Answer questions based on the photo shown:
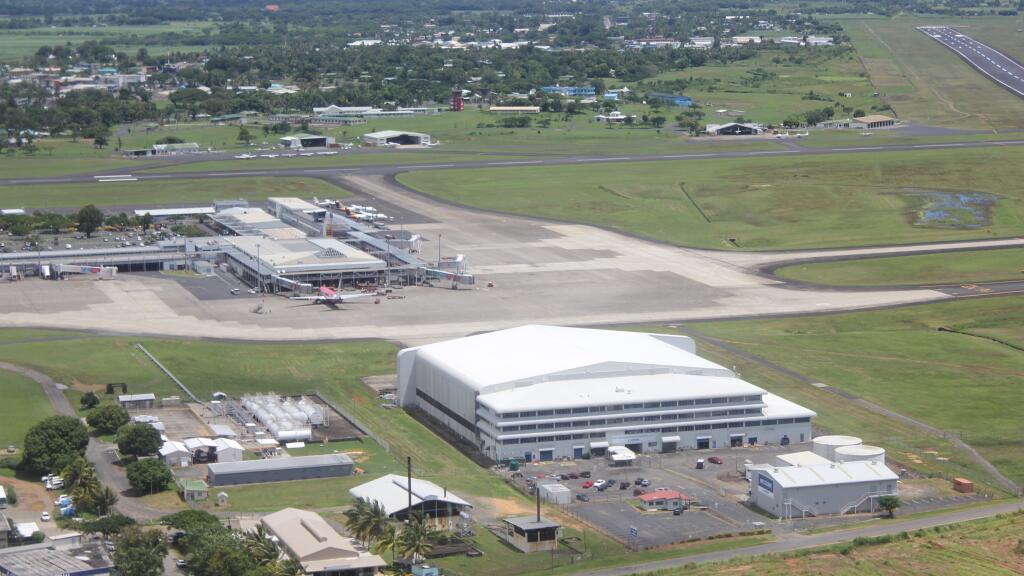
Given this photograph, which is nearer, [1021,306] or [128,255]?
[1021,306]

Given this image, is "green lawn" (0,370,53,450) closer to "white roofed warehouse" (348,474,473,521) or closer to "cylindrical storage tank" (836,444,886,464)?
"white roofed warehouse" (348,474,473,521)

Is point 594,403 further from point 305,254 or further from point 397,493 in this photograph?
point 305,254

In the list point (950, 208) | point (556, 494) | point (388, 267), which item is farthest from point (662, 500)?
point (950, 208)

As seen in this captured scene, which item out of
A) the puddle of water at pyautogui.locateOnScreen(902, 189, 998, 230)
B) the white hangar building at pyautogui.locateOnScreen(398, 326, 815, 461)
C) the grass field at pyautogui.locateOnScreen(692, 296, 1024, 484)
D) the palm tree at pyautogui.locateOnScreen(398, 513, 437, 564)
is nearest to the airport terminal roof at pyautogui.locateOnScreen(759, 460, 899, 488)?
the grass field at pyautogui.locateOnScreen(692, 296, 1024, 484)

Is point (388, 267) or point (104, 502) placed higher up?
point (104, 502)

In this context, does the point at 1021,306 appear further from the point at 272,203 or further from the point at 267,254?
the point at 272,203

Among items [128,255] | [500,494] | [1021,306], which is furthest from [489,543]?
[128,255]
